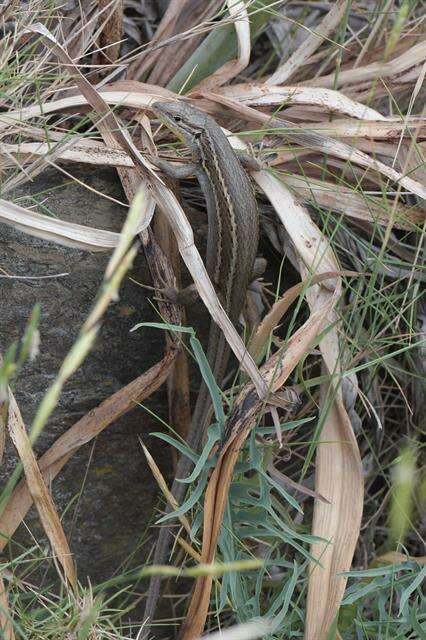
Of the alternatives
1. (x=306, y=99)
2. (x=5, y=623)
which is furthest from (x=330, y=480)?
(x=306, y=99)

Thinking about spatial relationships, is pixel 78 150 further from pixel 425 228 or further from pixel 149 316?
pixel 425 228

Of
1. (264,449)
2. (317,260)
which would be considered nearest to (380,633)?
(264,449)

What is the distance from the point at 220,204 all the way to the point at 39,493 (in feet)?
A: 2.92

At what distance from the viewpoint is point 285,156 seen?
221 cm

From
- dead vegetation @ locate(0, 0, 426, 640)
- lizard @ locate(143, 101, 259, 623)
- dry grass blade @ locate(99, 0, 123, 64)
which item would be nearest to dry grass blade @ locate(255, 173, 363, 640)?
dead vegetation @ locate(0, 0, 426, 640)

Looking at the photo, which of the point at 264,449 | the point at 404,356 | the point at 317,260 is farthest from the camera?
the point at 404,356

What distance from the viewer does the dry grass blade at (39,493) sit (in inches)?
68.4

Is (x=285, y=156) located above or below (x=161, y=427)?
above

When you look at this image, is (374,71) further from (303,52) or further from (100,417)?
(100,417)

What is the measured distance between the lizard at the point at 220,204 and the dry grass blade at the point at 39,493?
0.39 m

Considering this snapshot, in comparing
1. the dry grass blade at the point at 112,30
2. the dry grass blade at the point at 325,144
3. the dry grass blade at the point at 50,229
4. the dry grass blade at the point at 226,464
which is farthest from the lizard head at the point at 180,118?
the dry grass blade at the point at 226,464

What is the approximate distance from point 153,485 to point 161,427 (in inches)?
6.4

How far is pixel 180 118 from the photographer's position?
7.15ft

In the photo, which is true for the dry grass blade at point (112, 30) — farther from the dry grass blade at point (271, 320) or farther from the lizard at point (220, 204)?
the dry grass blade at point (271, 320)
